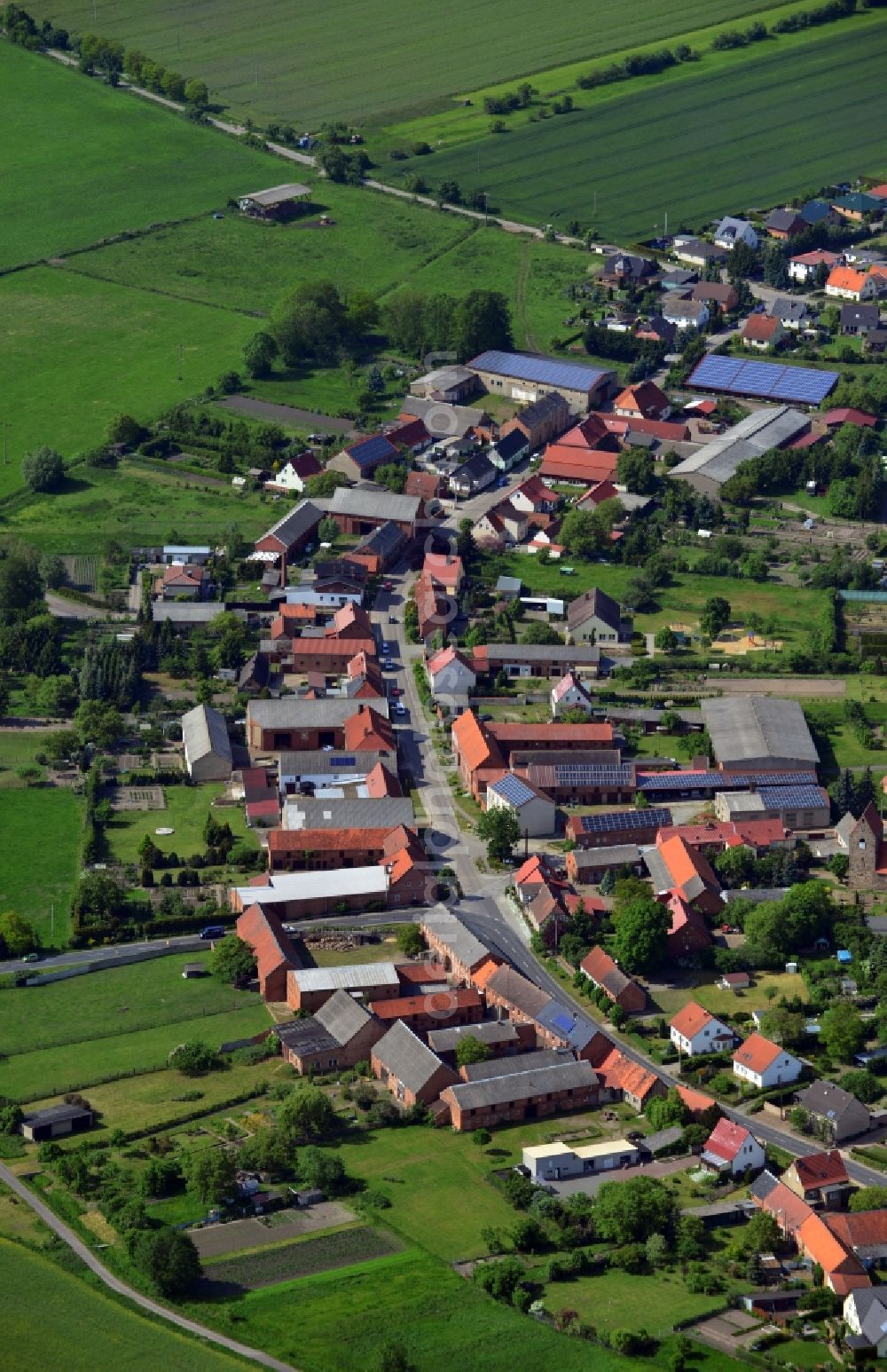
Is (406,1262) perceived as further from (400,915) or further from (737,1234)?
(400,915)

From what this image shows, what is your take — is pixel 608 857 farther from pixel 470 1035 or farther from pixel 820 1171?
pixel 820 1171

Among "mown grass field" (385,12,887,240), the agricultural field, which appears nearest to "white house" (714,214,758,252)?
"mown grass field" (385,12,887,240)

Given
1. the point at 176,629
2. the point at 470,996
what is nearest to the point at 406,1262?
the point at 470,996

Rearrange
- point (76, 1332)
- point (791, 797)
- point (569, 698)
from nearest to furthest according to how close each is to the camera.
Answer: point (76, 1332) < point (791, 797) < point (569, 698)

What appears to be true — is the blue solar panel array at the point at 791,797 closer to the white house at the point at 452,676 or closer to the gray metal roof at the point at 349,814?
the gray metal roof at the point at 349,814

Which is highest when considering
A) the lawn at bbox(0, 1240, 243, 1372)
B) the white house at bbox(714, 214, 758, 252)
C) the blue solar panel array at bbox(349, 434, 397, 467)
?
the white house at bbox(714, 214, 758, 252)

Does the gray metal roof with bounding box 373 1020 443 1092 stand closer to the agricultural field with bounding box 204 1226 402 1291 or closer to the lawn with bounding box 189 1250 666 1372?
the agricultural field with bounding box 204 1226 402 1291

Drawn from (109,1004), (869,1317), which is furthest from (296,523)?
(869,1317)
